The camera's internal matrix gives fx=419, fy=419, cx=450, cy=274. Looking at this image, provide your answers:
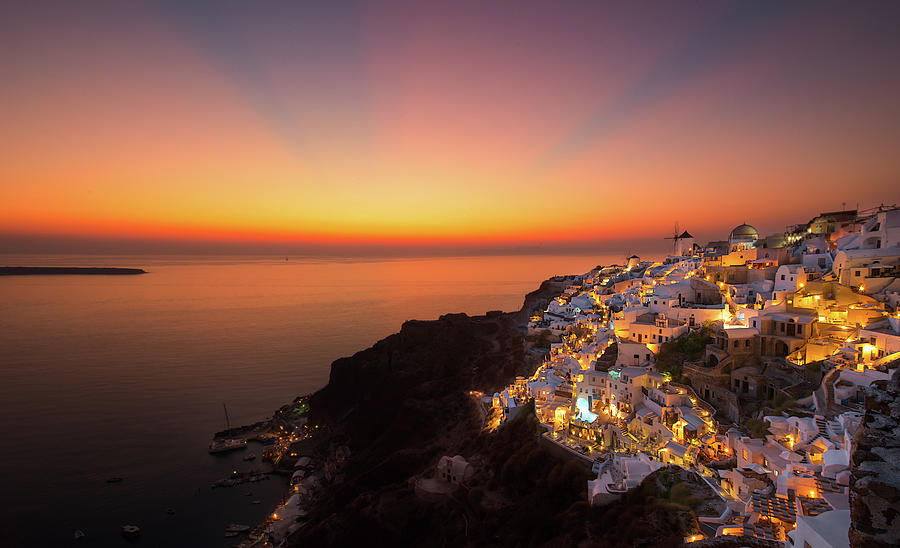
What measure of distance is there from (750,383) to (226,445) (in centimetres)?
4123

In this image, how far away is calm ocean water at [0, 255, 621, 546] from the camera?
1172 inches

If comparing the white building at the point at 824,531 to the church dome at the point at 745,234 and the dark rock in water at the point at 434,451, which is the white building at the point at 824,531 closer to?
the dark rock in water at the point at 434,451

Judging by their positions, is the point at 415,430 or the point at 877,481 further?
the point at 415,430

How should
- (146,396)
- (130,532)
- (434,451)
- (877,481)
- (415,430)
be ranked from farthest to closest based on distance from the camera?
(146,396), (415,430), (434,451), (130,532), (877,481)

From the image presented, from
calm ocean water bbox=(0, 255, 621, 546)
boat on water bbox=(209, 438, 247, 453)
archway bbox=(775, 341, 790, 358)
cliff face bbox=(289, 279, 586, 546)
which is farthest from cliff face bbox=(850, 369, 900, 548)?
boat on water bbox=(209, 438, 247, 453)

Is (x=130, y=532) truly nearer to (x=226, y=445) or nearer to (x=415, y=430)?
(x=226, y=445)

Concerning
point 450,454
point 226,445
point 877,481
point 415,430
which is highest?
point 877,481

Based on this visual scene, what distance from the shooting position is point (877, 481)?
19.9 feet

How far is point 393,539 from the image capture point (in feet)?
85.0

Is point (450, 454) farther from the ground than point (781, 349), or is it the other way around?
point (781, 349)

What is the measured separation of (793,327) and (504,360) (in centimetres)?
3009

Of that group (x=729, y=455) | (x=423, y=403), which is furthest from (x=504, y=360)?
(x=729, y=455)

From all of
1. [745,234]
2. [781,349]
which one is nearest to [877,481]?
[781,349]

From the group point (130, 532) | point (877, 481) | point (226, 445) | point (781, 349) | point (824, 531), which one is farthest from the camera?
point (226, 445)
